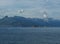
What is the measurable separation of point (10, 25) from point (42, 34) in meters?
7.34

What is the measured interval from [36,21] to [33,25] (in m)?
0.42

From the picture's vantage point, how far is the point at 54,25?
35.2 feet

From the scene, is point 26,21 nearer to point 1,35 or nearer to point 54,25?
point 54,25

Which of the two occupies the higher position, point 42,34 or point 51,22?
point 51,22

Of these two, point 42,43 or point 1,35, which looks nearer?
point 42,43

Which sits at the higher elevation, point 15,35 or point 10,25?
point 10,25

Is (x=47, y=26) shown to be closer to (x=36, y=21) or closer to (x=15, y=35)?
(x=36, y=21)

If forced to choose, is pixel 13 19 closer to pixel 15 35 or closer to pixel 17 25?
pixel 17 25

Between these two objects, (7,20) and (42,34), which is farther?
(42,34)

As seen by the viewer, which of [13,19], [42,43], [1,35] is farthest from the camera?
[1,35]

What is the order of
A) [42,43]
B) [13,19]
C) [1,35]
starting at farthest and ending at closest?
[1,35] < [42,43] < [13,19]

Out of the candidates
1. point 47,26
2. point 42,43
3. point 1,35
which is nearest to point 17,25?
point 47,26

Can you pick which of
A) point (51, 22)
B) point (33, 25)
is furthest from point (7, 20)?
point (51, 22)

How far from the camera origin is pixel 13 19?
33.3 ft
